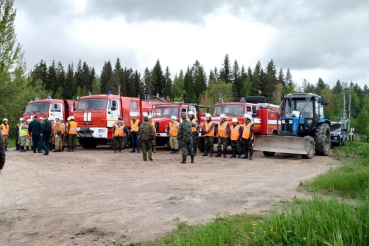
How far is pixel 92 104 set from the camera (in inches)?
741

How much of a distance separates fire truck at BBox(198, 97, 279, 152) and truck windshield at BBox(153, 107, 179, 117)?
1.79m

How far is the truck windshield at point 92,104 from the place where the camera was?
18670 millimetres

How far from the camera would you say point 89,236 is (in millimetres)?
5391

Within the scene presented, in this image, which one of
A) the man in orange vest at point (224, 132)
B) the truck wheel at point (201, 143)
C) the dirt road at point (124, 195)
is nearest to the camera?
the dirt road at point (124, 195)

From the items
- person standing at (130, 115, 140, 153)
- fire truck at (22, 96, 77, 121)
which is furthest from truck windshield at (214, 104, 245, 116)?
fire truck at (22, 96, 77, 121)

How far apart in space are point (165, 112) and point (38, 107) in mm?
7008

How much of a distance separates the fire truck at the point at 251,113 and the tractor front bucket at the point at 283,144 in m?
1.66

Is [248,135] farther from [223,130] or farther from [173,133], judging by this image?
[173,133]

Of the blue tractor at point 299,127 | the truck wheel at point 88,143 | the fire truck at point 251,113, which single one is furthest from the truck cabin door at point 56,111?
the blue tractor at point 299,127

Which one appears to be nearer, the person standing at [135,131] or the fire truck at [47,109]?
the person standing at [135,131]

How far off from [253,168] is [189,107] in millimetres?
8017

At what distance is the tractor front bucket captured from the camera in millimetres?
15023

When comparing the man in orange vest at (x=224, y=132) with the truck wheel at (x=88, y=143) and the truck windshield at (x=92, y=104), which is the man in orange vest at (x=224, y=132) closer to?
the truck windshield at (x=92, y=104)

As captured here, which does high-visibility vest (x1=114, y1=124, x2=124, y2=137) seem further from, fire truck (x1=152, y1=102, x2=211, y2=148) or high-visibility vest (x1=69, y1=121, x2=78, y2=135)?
high-visibility vest (x1=69, y1=121, x2=78, y2=135)
